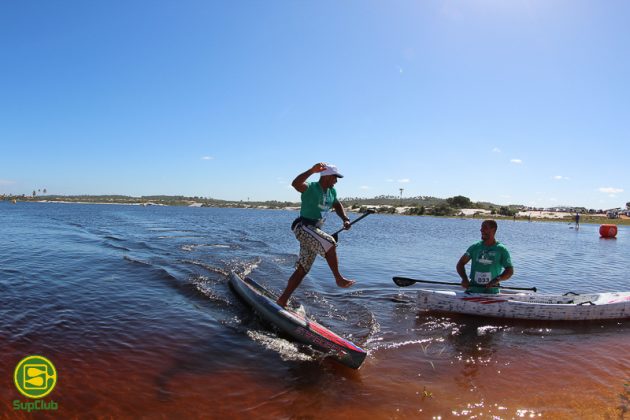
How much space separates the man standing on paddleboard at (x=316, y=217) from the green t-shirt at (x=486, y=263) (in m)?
3.77

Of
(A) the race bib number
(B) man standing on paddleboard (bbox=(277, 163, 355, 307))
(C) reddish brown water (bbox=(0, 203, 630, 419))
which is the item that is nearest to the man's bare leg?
(B) man standing on paddleboard (bbox=(277, 163, 355, 307))

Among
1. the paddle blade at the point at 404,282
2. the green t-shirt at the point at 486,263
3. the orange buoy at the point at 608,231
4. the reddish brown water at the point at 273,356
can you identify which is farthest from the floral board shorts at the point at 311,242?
the orange buoy at the point at 608,231

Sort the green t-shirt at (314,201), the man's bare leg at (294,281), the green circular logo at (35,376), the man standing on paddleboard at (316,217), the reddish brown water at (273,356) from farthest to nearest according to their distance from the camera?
1. the man's bare leg at (294,281)
2. the green t-shirt at (314,201)
3. the man standing on paddleboard at (316,217)
4. the green circular logo at (35,376)
5. the reddish brown water at (273,356)

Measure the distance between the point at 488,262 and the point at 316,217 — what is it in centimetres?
461

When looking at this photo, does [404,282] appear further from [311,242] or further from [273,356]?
[273,356]

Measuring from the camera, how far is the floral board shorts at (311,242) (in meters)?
6.75

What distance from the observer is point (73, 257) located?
14992 mm

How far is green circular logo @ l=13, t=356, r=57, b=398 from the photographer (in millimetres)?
4906

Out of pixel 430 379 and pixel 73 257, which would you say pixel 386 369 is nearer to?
pixel 430 379

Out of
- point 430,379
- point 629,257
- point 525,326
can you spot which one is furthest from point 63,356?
point 629,257

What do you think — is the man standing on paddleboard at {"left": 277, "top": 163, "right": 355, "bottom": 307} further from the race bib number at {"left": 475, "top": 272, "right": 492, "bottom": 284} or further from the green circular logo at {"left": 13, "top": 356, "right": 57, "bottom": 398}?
the race bib number at {"left": 475, "top": 272, "right": 492, "bottom": 284}

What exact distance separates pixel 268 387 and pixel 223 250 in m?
13.8

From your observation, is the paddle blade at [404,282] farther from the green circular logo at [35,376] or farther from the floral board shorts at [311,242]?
the green circular logo at [35,376]

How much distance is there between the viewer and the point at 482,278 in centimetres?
905
